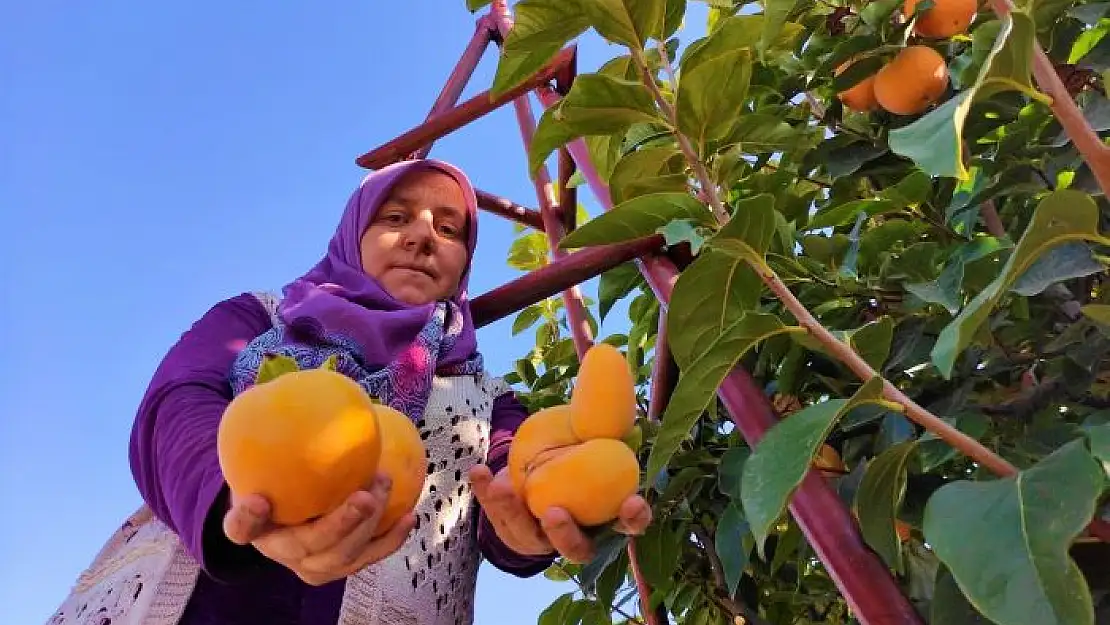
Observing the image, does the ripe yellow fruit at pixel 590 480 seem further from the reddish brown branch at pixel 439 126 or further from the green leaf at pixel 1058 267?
the reddish brown branch at pixel 439 126

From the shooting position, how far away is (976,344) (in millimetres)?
1069

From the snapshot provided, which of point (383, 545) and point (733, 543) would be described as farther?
point (733, 543)

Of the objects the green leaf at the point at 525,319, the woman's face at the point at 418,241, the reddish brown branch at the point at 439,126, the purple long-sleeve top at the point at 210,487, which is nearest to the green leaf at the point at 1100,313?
the purple long-sleeve top at the point at 210,487

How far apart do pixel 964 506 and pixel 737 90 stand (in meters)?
0.49

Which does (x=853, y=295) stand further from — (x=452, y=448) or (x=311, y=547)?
(x=311, y=547)

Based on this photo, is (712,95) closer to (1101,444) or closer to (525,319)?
(1101,444)

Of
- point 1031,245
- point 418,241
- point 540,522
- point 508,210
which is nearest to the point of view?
point 1031,245

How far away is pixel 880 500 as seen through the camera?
85 centimetres

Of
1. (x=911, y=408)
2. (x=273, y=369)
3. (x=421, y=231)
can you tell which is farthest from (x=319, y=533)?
(x=421, y=231)

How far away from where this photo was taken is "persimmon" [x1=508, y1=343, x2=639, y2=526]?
85 cm

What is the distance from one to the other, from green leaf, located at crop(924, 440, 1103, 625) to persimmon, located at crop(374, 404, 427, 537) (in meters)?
0.45

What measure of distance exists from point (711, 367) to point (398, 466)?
293mm

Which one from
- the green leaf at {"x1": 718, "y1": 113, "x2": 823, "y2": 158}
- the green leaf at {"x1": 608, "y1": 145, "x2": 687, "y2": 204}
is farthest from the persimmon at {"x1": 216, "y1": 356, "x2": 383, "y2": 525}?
the green leaf at {"x1": 718, "y1": 113, "x2": 823, "y2": 158}

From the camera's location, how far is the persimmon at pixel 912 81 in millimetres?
1229
